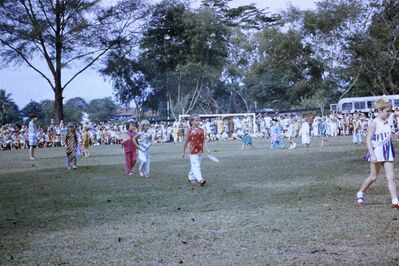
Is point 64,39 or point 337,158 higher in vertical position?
point 64,39

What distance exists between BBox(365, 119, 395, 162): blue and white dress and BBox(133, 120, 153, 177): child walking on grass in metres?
7.18

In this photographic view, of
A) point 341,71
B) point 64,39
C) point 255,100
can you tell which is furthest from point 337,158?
point 255,100

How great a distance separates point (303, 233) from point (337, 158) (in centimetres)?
1196

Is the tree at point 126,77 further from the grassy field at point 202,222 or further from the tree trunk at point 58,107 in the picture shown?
the grassy field at point 202,222

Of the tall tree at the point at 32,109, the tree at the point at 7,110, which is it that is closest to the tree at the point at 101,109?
the tall tree at the point at 32,109

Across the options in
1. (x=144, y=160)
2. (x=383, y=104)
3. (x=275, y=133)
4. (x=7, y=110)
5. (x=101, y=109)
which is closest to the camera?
(x=383, y=104)

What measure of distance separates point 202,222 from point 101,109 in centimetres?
8925

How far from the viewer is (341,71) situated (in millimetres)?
47656

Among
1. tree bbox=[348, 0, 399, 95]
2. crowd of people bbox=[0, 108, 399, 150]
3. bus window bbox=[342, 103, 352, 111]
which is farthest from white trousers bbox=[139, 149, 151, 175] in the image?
bus window bbox=[342, 103, 352, 111]

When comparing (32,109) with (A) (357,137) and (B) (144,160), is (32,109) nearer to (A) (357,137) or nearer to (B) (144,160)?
(A) (357,137)

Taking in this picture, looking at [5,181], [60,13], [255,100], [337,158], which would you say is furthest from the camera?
[255,100]

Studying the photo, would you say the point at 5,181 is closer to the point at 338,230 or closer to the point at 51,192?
the point at 51,192

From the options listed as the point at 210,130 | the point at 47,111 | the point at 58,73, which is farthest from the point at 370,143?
the point at 47,111

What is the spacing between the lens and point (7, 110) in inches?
2665
